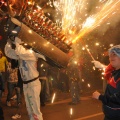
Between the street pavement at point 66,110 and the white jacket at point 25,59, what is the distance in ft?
6.24

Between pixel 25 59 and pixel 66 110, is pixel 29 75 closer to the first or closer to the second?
pixel 25 59

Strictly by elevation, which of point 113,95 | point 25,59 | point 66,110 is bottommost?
point 66,110

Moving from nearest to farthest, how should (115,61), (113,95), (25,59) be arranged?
(113,95)
(115,61)
(25,59)

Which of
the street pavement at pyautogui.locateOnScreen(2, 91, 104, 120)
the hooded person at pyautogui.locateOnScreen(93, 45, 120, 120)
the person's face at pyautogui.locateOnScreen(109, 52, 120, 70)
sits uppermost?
the person's face at pyautogui.locateOnScreen(109, 52, 120, 70)

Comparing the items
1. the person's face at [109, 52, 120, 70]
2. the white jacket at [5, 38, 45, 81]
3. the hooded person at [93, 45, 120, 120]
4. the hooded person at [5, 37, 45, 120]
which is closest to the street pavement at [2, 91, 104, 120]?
the hooded person at [5, 37, 45, 120]

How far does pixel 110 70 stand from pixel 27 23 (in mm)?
1980

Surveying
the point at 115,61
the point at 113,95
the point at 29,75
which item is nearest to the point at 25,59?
the point at 29,75

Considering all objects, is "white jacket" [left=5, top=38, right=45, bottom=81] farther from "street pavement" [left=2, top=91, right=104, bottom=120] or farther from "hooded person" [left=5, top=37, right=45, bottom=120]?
"street pavement" [left=2, top=91, right=104, bottom=120]

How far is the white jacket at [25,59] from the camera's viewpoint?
18.7 feet

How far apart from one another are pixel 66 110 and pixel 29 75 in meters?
2.94

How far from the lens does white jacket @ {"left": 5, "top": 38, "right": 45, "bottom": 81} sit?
5688mm

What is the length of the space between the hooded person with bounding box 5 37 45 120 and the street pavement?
1600mm

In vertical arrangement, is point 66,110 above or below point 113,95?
below

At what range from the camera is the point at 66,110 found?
27.4 ft
